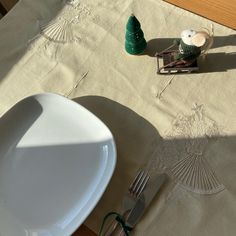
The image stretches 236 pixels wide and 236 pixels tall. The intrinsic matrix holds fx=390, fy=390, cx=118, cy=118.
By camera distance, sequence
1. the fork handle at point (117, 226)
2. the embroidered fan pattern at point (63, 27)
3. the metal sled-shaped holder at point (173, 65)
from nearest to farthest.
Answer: the fork handle at point (117, 226) → the metal sled-shaped holder at point (173, 65) → the embroidered fan pattern at point (63, 27)

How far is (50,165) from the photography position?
750 millimetres

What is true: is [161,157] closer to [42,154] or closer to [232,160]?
[232,160]

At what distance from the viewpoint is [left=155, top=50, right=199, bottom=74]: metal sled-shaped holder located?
0.78m

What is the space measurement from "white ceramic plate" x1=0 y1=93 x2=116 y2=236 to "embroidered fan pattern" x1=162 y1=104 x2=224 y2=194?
4.5 inches

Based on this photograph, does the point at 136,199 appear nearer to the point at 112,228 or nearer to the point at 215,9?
the point at 112,228

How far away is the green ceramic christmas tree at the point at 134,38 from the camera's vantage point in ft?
2.53

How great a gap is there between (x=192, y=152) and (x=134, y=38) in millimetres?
259

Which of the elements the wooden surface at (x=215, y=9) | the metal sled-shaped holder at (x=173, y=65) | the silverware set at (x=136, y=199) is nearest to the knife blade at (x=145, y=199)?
the silverware set at (x=136, y=199)

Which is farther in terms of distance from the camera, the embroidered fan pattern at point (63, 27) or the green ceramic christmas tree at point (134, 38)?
the embroidered fan pattern at point (63, 27)

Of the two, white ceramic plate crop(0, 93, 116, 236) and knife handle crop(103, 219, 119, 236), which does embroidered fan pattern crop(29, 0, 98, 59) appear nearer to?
white ceramic plate crop(0, 93, 116, 236)

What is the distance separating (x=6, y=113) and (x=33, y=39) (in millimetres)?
209

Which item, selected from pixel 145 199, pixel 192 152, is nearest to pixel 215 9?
pixel 192 152

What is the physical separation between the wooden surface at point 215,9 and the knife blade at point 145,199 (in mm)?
361

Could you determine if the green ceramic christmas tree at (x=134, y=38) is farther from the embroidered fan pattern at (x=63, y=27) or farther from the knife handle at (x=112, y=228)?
the knife handle at (x=112, y=228)
